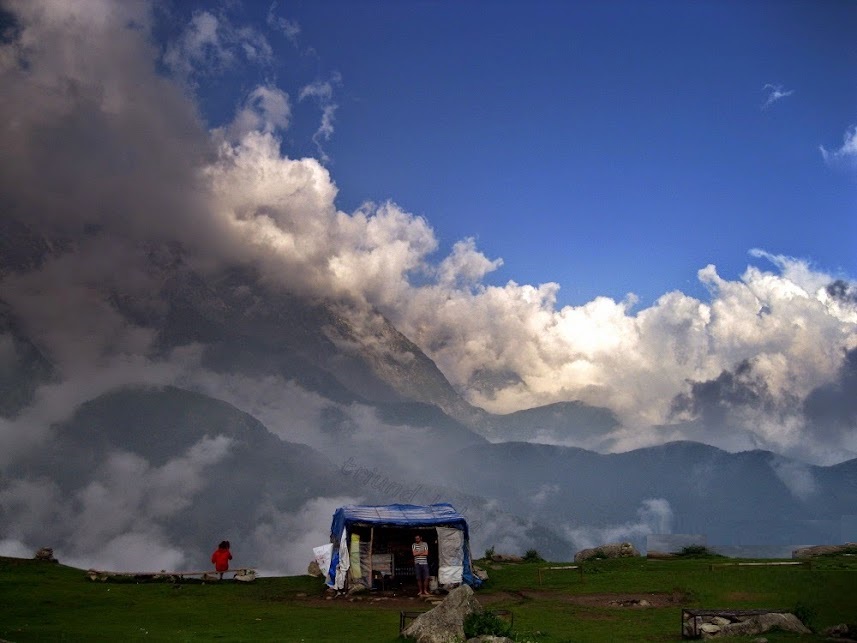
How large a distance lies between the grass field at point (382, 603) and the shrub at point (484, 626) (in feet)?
3.34

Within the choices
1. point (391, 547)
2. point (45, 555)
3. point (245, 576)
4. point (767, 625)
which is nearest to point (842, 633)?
point (767, 625)

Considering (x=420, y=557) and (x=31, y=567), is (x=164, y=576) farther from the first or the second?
(x=420, y=557)

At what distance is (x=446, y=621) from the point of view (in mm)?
19531

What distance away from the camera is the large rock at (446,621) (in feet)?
62.6

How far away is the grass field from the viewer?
71.1 feet

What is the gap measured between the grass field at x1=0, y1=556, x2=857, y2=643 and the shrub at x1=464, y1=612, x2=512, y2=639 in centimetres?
102

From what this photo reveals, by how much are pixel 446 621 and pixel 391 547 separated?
1894 cm

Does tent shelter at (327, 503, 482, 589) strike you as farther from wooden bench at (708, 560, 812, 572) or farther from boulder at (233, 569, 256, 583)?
wooden bench at (708, 560, 812, 572)

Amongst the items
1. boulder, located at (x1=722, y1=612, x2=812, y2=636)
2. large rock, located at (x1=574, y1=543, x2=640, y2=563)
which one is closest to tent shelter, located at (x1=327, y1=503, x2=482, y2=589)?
large rock, located at (x1=574, y1=543, x2=640, y2=563)

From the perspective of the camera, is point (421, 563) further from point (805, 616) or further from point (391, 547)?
point (805, 616)

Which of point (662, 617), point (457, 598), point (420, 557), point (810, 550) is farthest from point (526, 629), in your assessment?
point (810, 550)

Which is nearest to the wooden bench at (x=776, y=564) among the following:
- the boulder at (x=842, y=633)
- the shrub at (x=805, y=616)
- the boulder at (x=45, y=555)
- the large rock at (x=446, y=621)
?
the shrub at (x=805, y=616)

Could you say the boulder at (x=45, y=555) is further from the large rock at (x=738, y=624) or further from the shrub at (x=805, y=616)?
the shrub at (x=805, y=616)

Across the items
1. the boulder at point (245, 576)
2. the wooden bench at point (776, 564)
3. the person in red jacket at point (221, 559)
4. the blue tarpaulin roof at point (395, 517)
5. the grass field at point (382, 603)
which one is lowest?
the grass field at point (382, 603)
